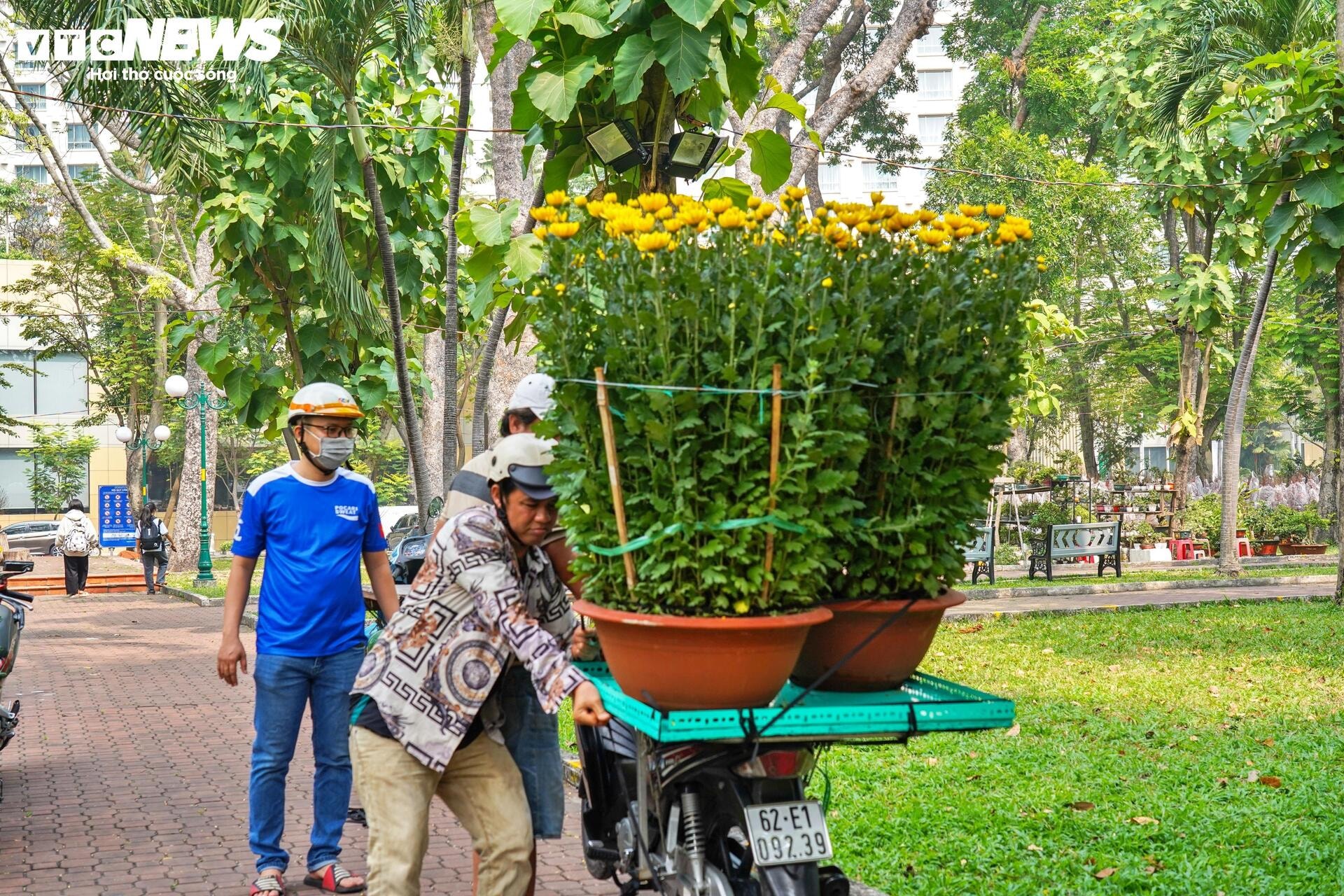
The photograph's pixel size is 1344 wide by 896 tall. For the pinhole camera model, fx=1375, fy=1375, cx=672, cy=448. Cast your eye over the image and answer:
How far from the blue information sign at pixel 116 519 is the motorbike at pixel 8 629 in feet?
107

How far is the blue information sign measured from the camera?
38.8 m

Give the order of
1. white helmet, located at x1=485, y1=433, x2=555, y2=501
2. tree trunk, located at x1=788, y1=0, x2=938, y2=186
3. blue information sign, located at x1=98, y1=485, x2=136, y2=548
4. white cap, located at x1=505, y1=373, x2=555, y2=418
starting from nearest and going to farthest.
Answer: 1. white helmet, located at x1=485, y1=433, x2=555, y2=501
2. white cap, located at x1=505, y1=373, x2=555, y2=418
3. tree trunk, located at x1=788, y1=0, x2=938, y2=186
4. blue information sign, located at x1=98, y1=485, x2=136, y2=548

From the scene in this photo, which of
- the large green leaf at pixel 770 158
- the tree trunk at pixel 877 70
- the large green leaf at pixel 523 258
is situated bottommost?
the large green leaf at pixel 523 258

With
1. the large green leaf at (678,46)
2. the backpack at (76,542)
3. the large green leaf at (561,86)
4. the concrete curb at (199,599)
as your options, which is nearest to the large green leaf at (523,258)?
the large green leaf at (561,86)

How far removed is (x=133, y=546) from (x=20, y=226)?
12321mm

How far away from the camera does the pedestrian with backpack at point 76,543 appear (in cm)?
2409

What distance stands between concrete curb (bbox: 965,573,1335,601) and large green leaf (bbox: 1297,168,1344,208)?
7.01 meters

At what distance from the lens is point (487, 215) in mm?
7836

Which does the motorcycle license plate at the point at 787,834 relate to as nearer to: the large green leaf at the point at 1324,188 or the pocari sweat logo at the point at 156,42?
the large green leaf at the point at 1324,188

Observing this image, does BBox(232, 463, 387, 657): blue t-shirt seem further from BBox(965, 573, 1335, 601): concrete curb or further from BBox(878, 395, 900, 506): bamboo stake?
BBox(965, 573, 1335, 601): concrete curb

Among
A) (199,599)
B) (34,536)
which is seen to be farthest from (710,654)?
(34,536)

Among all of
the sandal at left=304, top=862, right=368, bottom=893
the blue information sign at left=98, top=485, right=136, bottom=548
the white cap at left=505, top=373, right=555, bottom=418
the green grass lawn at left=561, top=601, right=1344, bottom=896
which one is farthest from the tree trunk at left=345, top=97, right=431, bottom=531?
the blue information sign at left=98, top=485, right=136, bottom=548

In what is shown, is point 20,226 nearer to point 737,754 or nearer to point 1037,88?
point 1037,88

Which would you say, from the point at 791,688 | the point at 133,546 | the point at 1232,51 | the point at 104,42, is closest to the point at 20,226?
the point at 133,546
